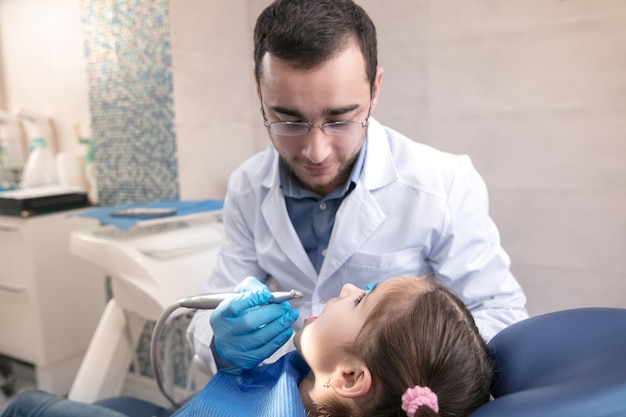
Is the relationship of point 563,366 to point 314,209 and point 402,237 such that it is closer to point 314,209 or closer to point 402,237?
point 402,237

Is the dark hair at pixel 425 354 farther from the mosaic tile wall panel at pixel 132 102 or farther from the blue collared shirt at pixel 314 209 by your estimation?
the mosaic tile wall panel at pixel 132 102

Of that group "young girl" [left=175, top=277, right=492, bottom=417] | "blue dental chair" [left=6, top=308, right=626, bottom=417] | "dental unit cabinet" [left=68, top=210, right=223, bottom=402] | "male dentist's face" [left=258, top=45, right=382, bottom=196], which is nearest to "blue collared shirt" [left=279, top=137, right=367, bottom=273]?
"male dentist's face" [left=258, top=45, right=382, bottom=196]

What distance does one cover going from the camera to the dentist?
1.00m

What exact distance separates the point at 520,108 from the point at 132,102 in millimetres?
1569

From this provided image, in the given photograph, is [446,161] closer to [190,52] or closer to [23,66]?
[190,52]

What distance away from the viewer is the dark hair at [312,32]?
997 millimetres

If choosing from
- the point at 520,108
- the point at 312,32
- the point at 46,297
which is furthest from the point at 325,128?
the point at 46,297

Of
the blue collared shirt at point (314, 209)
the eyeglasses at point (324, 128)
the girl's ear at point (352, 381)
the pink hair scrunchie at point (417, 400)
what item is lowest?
the girl's ear at point (352, 381)

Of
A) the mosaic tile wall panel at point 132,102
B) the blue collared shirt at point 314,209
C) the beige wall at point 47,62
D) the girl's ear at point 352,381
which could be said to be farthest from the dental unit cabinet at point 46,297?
the girl's ear at point 352,381

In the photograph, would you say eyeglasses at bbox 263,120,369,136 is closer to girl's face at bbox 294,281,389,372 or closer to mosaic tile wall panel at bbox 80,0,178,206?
girl's face at bbox 294,281,389,372

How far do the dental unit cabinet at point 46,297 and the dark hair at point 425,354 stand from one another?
1826mm

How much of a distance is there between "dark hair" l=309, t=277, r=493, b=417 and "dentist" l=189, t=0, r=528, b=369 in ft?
0.67

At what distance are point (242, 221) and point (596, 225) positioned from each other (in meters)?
1.21

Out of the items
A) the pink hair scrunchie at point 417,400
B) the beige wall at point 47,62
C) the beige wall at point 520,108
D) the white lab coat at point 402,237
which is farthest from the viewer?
the beige wall at point 47,62
